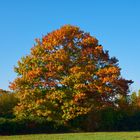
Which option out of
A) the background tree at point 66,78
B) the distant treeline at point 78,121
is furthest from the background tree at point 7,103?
the background tree at point 66,78

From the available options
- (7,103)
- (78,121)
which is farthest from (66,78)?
(7,103)

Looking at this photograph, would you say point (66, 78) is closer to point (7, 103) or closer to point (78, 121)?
point (78, 121)

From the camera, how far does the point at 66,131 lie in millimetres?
58594

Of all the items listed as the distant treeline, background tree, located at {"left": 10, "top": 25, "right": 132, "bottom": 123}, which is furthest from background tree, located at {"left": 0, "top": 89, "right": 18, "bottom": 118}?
background tree, located at {"left": 10, "top": 25, "right": 132, "bottom": 123}

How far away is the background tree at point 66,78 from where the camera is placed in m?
58.1

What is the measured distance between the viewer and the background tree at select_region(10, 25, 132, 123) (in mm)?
58125

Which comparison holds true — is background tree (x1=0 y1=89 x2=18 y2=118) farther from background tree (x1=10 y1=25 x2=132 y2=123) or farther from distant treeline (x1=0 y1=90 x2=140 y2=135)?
background tree (x1=10 y1=25 x2=132 y2=123)

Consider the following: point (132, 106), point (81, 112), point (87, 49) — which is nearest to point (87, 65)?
point (87, 49)

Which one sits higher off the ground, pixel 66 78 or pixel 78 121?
pixel 66 78

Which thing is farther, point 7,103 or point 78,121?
point 7,103

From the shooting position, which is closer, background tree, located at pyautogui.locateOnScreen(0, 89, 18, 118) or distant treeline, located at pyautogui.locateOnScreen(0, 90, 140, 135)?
distant treeline, located at pyautogui.locateOnScreen(0, 90, 140, 135)

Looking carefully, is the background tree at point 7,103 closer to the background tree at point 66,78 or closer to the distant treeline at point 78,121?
the distant treeline at point 78,121

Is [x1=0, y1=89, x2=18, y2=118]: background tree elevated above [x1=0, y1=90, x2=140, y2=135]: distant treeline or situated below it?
above

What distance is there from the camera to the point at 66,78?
58344mm
